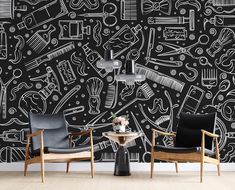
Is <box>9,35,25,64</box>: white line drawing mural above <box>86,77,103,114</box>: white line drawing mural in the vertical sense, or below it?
above

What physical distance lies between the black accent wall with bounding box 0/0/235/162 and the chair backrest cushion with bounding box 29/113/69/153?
358 millimetres

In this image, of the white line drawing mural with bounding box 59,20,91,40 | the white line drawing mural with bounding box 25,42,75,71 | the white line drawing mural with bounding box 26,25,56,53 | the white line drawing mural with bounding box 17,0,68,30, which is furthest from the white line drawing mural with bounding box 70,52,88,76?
the white line drawing mural with bounding box 17,0,68,30

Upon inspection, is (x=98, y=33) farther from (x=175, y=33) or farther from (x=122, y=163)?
(x=122, y=163)

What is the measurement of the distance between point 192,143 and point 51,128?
6.04ft

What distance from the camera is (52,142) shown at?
5.77 metres

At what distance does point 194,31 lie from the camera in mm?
6352

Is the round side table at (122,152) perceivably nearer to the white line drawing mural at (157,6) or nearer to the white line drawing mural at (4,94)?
the white line drawing mural at (4,94)

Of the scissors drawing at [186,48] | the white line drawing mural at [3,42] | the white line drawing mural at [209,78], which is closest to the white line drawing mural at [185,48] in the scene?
the scissors drawing at [186,48]

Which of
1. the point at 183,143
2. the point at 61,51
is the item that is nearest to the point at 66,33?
the point at 61,51

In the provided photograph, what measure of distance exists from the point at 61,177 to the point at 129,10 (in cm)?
253

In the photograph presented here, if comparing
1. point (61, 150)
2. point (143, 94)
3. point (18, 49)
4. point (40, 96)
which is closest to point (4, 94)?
point (40, 96)

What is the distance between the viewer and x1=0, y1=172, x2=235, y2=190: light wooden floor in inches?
188

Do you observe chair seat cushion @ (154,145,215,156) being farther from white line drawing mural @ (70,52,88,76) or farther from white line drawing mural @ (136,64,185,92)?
white line drawing mural @ (70,52,88,76)

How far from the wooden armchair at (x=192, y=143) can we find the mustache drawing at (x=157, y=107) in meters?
0.32
